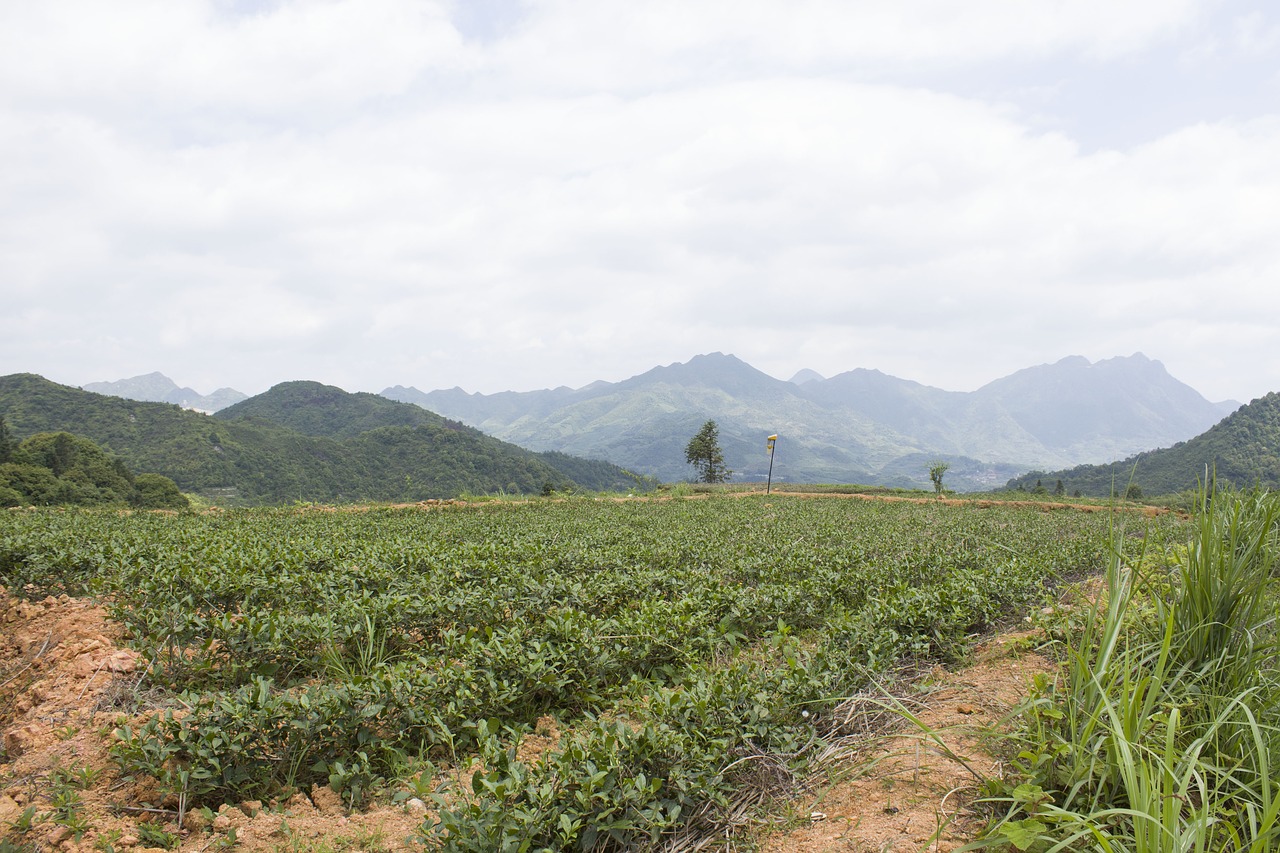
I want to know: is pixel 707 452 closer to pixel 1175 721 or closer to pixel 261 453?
pixel 261 453

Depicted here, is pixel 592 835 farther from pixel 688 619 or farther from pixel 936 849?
pixel 688 619

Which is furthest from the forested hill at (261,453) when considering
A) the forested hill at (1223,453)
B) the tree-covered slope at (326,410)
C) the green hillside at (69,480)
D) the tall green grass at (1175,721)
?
the forested hill at (1223,453)

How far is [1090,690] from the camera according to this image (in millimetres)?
2695

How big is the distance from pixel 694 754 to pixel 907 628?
3.24 meters

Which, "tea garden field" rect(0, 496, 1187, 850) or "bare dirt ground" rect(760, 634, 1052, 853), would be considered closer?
"bare dirt ground" rect(760, 634, 1052, 853)

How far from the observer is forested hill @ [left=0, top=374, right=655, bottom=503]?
182 feet

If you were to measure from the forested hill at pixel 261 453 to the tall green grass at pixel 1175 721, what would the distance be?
50.6 metres

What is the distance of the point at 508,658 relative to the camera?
4270 millimetres

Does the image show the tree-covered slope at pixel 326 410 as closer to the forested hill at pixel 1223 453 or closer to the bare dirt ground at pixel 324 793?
the forested hill at pixel 1223 453

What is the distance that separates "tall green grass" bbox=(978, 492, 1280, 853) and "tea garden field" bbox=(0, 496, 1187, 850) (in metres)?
0.41

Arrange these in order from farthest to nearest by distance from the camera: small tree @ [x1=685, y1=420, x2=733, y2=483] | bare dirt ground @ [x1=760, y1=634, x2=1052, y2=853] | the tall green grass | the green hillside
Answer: small tree @ [x1=685, y1=420, x2=733, y2=483] < the green hillside < bare dirt ground @ [x1=760, y1=634, x2=1052, y2=853] < the tall green grass

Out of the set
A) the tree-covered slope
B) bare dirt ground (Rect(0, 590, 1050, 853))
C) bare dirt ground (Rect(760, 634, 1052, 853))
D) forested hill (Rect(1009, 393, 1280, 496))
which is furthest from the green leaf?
the tree-covered slope

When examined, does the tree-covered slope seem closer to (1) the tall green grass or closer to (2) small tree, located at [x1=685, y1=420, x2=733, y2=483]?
(2) small tree, located at [x1=685, y1=420, x2=733, y2=483]

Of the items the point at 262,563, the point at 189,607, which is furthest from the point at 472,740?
the point at 262,563
